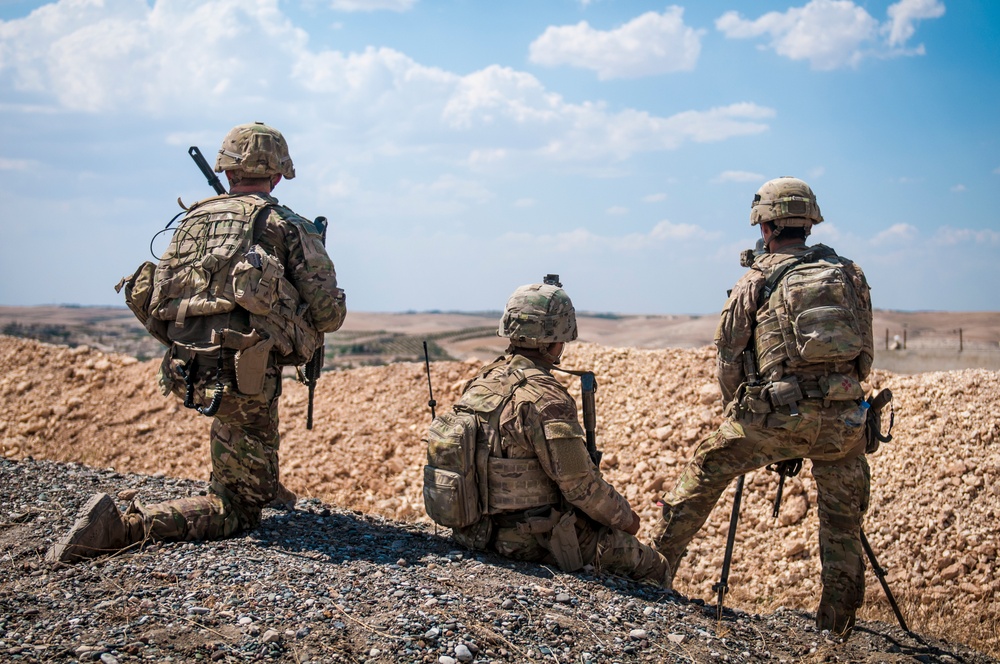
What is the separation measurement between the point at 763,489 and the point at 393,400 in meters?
4.89

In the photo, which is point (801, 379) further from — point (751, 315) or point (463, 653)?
point (463, 653)

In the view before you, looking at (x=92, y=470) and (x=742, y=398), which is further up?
(x=742, y=398)

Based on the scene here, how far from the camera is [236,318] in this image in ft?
18.1

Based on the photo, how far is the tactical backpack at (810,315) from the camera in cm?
523

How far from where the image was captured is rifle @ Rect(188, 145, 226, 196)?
6.65m

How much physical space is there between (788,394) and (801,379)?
0.16 m

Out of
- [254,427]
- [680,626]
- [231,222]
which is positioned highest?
[231,222]

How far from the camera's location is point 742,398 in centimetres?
555

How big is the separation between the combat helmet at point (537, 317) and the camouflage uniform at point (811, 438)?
120 centimetres

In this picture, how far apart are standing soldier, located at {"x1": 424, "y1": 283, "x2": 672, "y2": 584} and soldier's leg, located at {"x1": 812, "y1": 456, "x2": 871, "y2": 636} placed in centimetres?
125

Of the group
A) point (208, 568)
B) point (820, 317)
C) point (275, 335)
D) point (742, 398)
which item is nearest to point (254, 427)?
point (275, 335)

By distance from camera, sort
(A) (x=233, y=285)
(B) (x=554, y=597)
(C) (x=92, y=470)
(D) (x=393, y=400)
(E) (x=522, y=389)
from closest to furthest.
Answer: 1. (B) (x=554, y=597)
2. (E) (x=522, y=389)
3. (A) (x=233, y=285)
4. (C) (x=92, y=470)
5. (D) (x=393, y=400)

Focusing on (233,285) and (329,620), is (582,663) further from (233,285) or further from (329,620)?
(233,285)

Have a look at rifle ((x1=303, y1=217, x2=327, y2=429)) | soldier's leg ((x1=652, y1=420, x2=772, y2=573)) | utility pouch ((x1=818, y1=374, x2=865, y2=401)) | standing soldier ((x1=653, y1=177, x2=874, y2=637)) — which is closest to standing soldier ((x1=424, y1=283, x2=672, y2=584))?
soldier's leg ((x1=652, y1=420, x2=772, y2=573))
